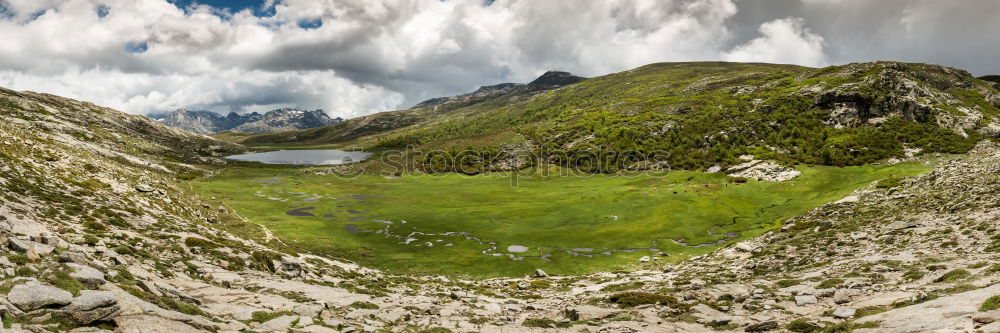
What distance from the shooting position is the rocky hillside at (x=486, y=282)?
51.3 feet

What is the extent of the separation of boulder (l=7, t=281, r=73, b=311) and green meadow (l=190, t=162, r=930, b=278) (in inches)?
1295

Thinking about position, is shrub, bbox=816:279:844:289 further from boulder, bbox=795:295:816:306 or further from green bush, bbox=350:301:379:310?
green bush, bbox=350:301:379:310

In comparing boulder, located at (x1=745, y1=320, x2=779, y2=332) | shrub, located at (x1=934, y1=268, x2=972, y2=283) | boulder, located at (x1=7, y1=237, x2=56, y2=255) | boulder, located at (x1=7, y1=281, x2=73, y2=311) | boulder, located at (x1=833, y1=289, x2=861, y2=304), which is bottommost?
boulder, located at (x1=745, y1=320, x2=779, y2=332)

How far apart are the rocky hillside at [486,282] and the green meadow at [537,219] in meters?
8.36

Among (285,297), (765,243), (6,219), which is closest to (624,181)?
(765,243)

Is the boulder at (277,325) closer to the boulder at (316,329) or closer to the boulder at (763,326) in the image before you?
the boulder at (316,329)

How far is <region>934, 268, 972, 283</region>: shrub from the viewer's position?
2072cm

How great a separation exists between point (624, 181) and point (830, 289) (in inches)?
3816

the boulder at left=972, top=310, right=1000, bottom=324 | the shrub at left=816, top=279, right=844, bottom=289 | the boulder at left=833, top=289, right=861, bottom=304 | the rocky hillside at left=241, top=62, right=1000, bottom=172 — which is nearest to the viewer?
the boulder at left=972, top=310, right=1000, bottom=324

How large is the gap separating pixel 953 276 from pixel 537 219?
57260 mm

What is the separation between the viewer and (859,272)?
25.9 meters

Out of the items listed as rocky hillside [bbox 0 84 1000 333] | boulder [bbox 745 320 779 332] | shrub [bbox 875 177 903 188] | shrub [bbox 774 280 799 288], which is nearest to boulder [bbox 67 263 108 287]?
rocky hillside [bbox 0 84 1000 333]

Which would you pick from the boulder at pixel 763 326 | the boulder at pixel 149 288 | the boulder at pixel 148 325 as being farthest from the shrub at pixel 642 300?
the boulder at pixel 149 288

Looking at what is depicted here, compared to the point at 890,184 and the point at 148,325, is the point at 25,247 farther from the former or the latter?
the point at 890,184
